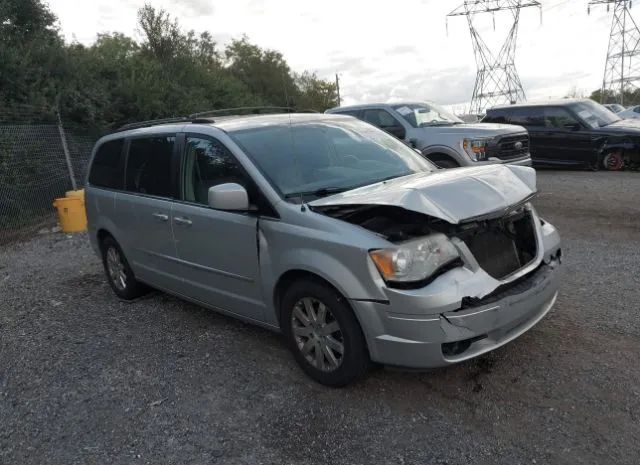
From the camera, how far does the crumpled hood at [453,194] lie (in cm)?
310

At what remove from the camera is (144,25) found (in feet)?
70.3

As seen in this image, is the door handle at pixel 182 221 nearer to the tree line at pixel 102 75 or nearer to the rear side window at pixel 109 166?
the rear side window at pixel 109 166

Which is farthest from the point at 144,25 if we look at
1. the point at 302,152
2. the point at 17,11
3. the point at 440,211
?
the point at 440,211

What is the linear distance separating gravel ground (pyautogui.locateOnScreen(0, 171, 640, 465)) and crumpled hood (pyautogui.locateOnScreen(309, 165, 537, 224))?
1106 millimetres

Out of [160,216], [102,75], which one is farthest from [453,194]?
[102,75]

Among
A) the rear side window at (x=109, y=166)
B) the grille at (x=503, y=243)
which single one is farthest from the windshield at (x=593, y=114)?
the rear side window at (x=109, y=166)

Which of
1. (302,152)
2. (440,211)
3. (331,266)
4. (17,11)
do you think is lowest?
(331,266)

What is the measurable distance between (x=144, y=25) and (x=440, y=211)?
21.5 metres

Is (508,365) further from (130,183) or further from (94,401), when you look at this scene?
(130,183)

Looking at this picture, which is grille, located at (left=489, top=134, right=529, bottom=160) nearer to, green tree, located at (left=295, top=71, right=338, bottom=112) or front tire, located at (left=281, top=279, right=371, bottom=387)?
front tire, located at (left=281, top=279, right=371, bottom=387)

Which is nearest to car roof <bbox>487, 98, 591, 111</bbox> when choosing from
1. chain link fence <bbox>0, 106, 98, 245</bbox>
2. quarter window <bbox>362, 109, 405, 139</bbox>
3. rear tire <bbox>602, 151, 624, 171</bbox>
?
rear tire <bbox>602, 151, 624, 171</bbox>

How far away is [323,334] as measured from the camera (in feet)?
11.2

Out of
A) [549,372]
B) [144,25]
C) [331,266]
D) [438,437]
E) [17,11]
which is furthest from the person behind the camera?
[144,25]

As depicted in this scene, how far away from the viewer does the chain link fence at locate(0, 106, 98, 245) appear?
1064 cm
